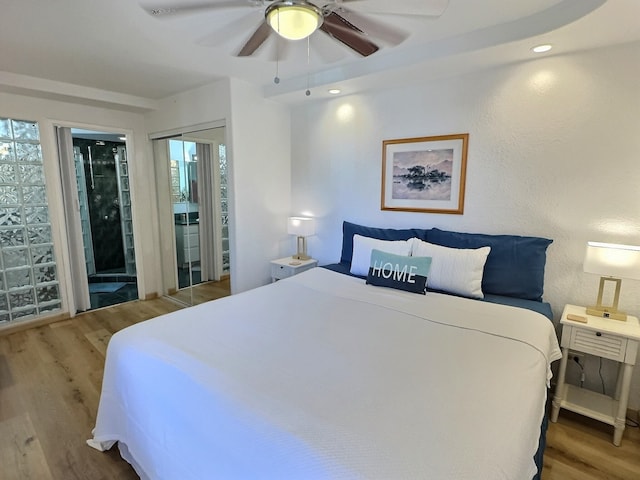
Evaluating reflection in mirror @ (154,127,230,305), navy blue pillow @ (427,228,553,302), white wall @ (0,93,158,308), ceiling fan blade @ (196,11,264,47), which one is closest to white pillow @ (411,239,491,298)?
navy blue pillow @ (427,228,553,302)

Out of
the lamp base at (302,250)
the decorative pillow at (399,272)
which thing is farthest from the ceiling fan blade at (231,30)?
the lamp base at (302,250)

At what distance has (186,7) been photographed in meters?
1.26

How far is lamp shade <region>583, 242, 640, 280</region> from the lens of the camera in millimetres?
1822

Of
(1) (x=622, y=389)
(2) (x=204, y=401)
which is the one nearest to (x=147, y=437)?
(2) (x=204, y=401)

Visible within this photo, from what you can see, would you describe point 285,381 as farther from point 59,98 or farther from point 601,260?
point 59,98

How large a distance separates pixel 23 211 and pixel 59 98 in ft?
3.88

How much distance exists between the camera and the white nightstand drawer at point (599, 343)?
72.2 inches

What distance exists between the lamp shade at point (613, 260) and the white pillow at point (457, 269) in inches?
22.3

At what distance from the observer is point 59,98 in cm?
326

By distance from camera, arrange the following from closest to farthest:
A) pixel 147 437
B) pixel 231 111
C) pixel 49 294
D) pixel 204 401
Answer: pixel 204 401 → pixel 147 437 → pixel 231 111 → pixel 49 294

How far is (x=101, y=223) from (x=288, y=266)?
3661 mm

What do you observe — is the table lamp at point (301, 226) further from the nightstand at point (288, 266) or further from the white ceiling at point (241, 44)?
the white ceiling at point (241, 44)

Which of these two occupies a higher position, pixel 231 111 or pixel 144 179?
pixel 231 111

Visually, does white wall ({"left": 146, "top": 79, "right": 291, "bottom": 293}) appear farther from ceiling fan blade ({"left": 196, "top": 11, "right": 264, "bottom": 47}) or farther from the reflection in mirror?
ceiling fan blade ({"left": 196, "top": 11, "right": 264, "bottom": 47})
